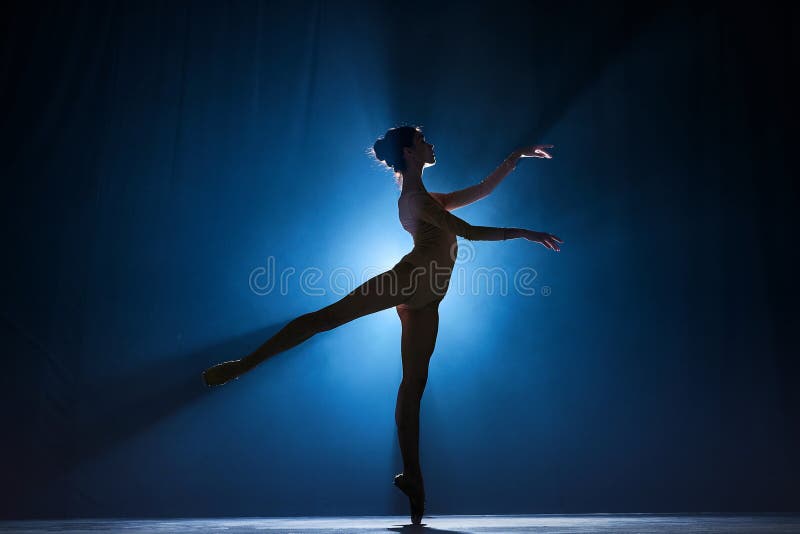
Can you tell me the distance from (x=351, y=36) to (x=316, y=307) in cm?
145

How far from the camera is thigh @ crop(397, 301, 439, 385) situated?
7.14 feet

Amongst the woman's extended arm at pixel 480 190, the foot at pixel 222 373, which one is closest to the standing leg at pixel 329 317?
the foot at pixel 222 373

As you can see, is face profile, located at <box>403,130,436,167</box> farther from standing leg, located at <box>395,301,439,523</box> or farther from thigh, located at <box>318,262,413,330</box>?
standing leg, located at <box>395,301,439,523</box>

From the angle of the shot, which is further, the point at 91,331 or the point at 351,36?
the point at 351,36

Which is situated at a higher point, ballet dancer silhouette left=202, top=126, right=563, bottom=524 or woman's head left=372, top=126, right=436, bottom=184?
woman's head left=372, top=126, right=436, bottom=184

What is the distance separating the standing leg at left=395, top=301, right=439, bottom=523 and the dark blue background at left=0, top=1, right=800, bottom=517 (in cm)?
96

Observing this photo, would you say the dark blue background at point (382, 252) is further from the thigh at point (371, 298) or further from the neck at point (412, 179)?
the thigh at point (371, 298)

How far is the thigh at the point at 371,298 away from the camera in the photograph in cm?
202

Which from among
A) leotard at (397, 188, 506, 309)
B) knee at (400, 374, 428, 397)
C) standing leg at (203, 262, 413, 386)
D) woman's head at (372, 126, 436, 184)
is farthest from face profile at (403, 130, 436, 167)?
knee at (400, 374, 428, 397)

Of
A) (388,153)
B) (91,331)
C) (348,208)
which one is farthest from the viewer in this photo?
(348,208)

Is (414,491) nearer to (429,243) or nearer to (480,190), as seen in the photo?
(429,243)

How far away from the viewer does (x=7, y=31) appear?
317cm

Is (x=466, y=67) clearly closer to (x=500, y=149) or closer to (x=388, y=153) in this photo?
(x=500, y=149)

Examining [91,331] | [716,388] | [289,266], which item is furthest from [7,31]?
[716,388]
